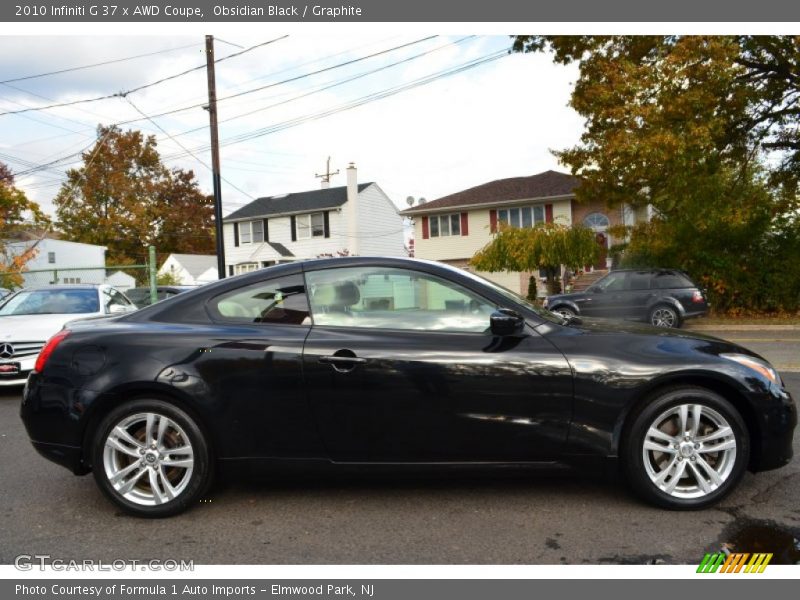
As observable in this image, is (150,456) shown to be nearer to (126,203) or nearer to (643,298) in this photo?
(643,298)

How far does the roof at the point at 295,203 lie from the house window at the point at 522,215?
33.1 feet

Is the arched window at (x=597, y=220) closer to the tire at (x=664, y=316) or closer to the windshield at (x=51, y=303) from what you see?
the tire at (x=664, y=316)

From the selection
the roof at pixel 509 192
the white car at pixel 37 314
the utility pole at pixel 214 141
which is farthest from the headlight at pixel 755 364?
the roof at pixel 509 192

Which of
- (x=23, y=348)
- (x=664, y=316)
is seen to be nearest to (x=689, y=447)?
(x=23, y=348)

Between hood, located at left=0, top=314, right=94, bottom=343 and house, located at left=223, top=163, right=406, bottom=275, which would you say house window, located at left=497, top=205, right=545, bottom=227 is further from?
hood, located at left=0, top=314, right=94, bottom=343

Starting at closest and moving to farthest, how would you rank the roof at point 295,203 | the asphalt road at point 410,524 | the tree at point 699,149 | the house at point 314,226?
the asphalt road at point 410,524 < the tree at point 699,149 < the house at point 314,226 < the roof at point 295,203

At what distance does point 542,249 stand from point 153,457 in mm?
→ 21280

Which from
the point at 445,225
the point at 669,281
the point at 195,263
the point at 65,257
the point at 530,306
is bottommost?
the point at 530,306

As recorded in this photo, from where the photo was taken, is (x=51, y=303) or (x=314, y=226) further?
(x=314, y=226)

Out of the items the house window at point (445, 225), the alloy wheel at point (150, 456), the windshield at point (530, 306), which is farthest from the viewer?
the house window at point (445, 225)

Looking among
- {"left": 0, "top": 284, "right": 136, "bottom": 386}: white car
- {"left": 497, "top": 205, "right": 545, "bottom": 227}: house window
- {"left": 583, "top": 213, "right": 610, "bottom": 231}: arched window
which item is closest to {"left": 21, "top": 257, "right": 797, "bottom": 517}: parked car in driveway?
{"left": 0, "top": 284, "right": 136, "bottom": 386}: white car

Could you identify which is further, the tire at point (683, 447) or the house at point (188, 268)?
the house at point (188, 268)

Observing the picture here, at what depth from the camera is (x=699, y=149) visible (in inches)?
605

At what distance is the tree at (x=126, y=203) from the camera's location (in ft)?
190
